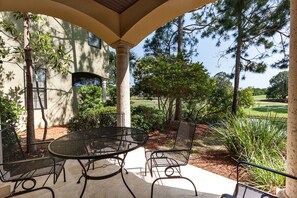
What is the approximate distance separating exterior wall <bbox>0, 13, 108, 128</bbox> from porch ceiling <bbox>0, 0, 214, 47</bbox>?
4506 mm

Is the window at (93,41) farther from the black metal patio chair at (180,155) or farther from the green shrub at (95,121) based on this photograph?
the black metal patio chair at (180,155)

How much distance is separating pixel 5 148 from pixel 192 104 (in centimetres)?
686

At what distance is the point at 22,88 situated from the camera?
649 cm

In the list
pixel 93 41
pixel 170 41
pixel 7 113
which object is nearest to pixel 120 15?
Answer: pixel 7 113

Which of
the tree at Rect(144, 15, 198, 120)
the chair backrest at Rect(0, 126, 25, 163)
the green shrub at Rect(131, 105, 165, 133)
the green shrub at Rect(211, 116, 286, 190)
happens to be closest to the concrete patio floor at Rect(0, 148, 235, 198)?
the green shrub at Rect(211, 116, 286, 190)

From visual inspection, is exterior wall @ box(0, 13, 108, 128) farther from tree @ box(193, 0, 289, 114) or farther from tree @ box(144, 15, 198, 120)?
tree @ box(193, 0, 289, 114)

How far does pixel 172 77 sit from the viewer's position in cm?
629

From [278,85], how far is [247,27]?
2407 millimetres

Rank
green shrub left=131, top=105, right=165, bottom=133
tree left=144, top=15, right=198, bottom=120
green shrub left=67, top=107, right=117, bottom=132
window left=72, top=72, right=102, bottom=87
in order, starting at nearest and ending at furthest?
1. green shrub left=67, top=107, right=117, bottom=132
2. green shrub left=131, top=105, right=165, bottom=133
3. tree left=144, top=15, right=198, bottom=120
4. window left=72, top=72, right=102, bottom=87

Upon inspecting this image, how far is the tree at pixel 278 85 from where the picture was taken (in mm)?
5785

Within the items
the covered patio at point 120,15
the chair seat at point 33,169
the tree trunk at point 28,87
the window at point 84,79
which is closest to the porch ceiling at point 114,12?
the covered patio at point 120,15

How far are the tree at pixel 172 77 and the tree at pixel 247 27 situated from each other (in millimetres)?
1941

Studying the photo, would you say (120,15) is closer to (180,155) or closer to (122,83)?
(122,83)

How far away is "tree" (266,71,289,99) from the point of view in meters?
5.79
